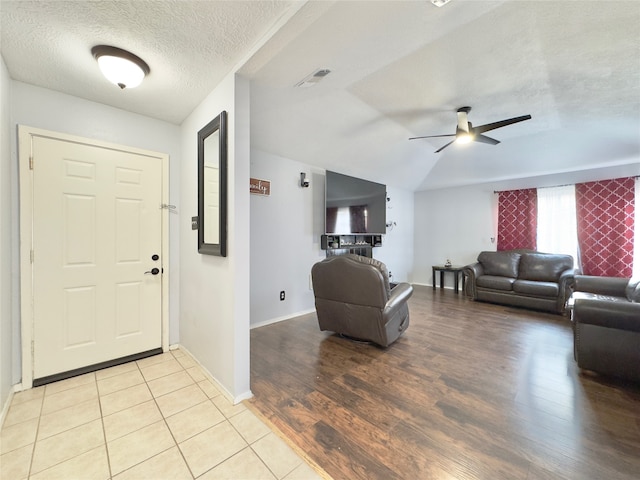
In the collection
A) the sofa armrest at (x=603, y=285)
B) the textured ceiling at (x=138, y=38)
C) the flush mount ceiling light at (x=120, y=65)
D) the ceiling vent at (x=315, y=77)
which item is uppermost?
the ceiling vent at (x=315, y=77)

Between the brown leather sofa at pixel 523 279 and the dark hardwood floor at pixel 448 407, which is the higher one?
the brown leather sofa at pixel 523 279

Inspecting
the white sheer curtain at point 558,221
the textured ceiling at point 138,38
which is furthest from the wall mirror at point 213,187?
the white sheer curtain at point 558,221

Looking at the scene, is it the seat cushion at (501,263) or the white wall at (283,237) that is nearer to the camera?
the white wall at (283,237)

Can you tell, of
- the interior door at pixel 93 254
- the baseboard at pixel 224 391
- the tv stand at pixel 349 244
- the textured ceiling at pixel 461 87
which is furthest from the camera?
the tv stand at pixel 349 244

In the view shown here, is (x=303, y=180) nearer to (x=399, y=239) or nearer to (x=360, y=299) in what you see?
(x=360, y=299)

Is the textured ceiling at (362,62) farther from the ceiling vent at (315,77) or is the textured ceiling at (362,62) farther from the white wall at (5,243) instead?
the white wall at (5,243)

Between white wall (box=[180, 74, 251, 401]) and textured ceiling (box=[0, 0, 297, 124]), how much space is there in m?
0.25

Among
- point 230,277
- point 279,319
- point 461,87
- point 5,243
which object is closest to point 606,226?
point 461,87

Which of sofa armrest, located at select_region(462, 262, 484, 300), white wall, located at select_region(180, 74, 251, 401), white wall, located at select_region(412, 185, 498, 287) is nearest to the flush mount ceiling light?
white wall, located at select_region(180, 74, 251, 401)

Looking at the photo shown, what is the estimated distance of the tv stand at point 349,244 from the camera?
430cm

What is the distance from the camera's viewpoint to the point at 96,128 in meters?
2.35

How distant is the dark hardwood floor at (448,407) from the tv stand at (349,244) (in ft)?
5.32

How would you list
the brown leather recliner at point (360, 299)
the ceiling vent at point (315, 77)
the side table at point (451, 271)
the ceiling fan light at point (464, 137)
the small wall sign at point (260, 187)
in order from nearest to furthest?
1. the ceiling vent at point (315, 77)
2. the brown leather recliner at point (360, 299)
3. the ceiling fan light at point (464, 137)
4. the small wall sign at point (260, 187)
5. the side table at point (451, 271)

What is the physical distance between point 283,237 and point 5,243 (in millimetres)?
2599
